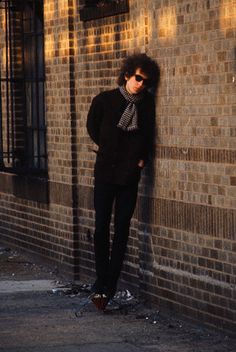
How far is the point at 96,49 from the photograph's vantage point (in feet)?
43.1

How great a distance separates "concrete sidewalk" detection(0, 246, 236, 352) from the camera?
392 inches

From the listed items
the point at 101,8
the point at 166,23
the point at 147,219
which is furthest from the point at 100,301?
the point at 101,8

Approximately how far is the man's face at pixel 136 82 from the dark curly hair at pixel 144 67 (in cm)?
3

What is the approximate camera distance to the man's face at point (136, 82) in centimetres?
1136

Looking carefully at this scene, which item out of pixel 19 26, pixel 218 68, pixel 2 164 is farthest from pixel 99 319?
pixel 19 26

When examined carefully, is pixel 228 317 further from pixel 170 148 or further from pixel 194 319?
pixel 170 148

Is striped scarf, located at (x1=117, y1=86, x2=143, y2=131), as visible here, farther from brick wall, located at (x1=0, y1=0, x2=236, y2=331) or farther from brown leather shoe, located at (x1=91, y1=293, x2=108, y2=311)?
brown leather shoe, located at (x1=91, y1=293, x2=108, y2=311)

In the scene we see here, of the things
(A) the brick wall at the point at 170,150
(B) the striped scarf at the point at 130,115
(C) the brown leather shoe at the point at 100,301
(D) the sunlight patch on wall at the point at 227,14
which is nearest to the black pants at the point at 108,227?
(C) the brown leather shoe at the point at 100,301

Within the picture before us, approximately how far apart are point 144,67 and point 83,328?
85.2 inches

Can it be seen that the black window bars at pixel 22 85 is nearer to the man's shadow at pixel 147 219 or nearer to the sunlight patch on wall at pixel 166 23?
the man's shadow at pixel 147 219

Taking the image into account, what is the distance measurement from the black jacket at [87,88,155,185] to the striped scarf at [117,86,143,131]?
34mm

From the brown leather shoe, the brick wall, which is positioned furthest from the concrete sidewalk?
the brick wall

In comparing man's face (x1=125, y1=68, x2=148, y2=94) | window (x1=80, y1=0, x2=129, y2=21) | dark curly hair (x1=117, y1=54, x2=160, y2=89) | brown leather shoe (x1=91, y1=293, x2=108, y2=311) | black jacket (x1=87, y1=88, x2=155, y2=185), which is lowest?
brown leather shoe (x1=91, y1=293, x2=108, y2=311)

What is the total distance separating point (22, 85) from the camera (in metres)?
16.3
